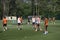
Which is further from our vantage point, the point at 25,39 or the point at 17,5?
the point at 17,5

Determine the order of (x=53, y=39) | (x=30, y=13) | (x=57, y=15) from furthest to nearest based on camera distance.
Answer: (x=30, y=13), (x=57, y=15), (x=53, y=39)

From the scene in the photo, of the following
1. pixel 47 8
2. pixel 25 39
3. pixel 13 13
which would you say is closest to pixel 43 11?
pixel 47 8

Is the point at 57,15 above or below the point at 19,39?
below

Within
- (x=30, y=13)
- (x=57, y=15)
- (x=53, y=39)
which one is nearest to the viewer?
(x=53, y=39)

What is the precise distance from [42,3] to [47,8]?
A: 4.17 metres

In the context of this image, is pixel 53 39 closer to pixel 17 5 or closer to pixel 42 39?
pixel 42 39

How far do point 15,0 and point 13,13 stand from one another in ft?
25.5

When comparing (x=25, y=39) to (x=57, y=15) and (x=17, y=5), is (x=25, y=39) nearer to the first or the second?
(x=57, y=15)

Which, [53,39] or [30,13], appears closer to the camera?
[53,39]

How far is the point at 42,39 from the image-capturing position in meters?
22.9

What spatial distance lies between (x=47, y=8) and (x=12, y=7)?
14.0 m

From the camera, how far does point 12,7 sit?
3880 inches

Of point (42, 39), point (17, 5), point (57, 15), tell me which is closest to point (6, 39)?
point (42, 39)

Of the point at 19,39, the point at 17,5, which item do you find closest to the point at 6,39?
the point at 19,39
